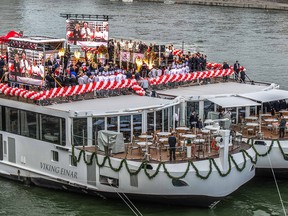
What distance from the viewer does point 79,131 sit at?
2972 cm

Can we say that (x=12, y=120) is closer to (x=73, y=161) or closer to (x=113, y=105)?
(x=73, y=161)

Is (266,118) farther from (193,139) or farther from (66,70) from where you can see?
(66,70)

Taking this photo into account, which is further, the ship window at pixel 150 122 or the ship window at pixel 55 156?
the ship window at pixel 150 122

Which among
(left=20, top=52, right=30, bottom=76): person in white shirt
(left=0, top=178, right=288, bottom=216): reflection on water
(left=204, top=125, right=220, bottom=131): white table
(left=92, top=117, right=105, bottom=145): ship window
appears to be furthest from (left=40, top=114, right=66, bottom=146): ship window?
(left=204, top=125, right=220, bottom=131): white table

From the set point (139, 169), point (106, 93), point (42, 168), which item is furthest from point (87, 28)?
point (139, 169)

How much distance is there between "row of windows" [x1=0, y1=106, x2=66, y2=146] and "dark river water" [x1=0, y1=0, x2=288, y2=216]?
201 cm

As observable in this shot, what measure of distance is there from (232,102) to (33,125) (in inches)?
295

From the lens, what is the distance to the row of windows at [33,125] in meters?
29.9

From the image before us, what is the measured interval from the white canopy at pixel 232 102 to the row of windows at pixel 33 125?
630cm

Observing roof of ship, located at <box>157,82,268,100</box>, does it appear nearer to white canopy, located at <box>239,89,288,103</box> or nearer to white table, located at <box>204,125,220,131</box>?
white canopy, located at <box>239,89,288,103</box>

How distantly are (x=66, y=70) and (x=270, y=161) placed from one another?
371 inches

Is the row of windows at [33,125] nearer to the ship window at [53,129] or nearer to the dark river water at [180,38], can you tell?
the ship window at [53,129]

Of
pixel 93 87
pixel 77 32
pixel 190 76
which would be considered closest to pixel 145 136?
pixel 93 87

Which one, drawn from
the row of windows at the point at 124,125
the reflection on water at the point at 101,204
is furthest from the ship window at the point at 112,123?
the reflection on water at the point at 101,204
